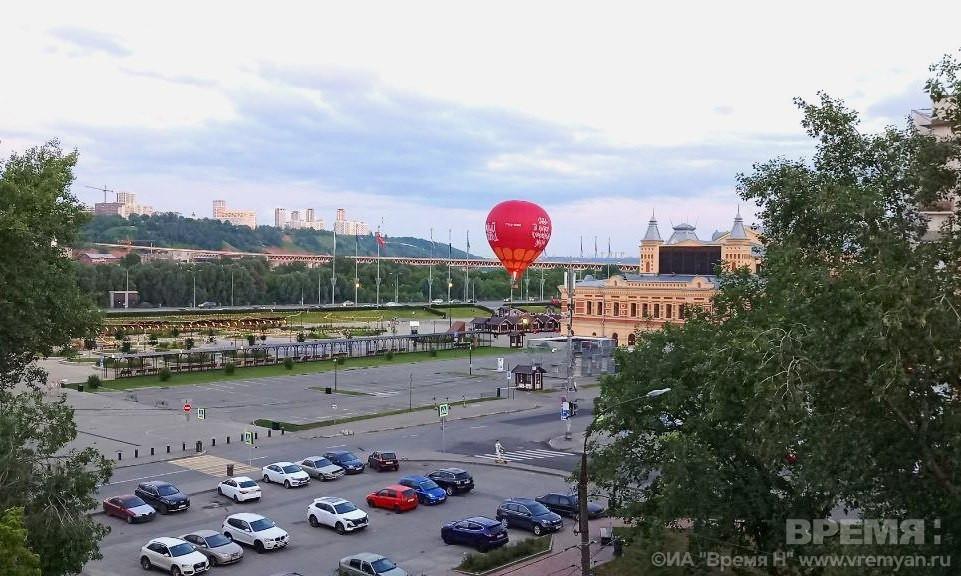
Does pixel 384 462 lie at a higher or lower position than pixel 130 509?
lower

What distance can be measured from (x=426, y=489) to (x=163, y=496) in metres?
→ 10.7

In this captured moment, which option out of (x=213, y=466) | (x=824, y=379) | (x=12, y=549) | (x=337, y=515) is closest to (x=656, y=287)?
(x=213, y=466)

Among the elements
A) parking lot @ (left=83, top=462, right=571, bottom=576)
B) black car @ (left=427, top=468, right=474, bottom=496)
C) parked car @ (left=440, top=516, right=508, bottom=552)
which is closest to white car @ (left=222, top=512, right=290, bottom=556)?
parking lot @ (left=83, top=462, right=571, bottom=576)

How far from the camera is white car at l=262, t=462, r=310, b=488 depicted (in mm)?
→ 36938

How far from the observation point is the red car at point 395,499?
3359 cm

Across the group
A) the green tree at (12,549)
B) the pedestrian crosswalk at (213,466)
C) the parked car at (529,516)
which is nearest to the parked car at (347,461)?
the pedestrian crosswalk at (213,466)

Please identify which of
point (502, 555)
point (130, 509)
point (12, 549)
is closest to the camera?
point (12, 549)

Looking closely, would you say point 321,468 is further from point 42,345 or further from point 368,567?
point 42,345

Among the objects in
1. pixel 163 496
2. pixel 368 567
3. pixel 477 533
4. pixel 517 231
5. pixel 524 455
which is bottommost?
pixel 524 455

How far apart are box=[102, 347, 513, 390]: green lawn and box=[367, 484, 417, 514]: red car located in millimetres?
39312

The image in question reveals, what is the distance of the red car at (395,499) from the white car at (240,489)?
192 inches

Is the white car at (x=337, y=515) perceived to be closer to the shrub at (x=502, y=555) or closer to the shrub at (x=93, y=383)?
the shrub at (x=502, y=555)

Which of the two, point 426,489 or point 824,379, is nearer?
point 824,379

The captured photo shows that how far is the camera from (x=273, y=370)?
3051 inches
